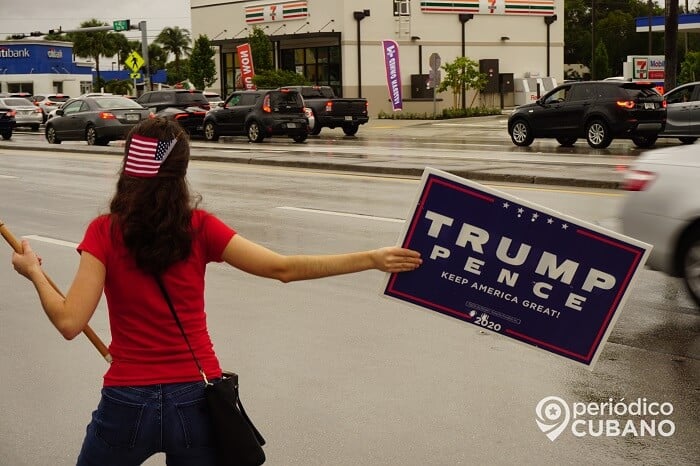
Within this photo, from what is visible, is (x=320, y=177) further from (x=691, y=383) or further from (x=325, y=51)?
(x=325, y=51)

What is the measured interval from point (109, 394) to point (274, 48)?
5612cm

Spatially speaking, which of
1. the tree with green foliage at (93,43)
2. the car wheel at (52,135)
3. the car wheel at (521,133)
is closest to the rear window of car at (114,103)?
the car wheel at (52,135)

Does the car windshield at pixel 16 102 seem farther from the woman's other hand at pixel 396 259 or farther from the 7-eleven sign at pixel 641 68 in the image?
the woman's other hand at pixel 396 259

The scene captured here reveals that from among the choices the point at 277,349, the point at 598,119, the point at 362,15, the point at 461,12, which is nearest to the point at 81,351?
the point at 277,349

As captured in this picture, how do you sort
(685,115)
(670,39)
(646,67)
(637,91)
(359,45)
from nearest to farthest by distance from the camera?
(637,91) → (685,115) → (670,39) → (646,67) → (359,45)

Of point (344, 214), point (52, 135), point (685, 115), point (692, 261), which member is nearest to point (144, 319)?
point (692, 261)

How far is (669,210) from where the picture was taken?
26.2ft

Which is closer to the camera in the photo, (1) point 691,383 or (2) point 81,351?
(1) point 691,383

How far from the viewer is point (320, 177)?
19828 millimetres

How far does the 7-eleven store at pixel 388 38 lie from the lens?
53.8m

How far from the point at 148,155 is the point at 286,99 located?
2983 cm

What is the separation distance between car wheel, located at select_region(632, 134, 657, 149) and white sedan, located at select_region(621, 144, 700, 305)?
60.0ft

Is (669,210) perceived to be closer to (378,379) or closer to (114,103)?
(378,379)

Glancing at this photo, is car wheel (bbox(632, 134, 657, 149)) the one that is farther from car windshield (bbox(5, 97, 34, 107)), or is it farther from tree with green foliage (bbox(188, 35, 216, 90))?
tree with green foliage (bbox(188, 35, 216, 90))
